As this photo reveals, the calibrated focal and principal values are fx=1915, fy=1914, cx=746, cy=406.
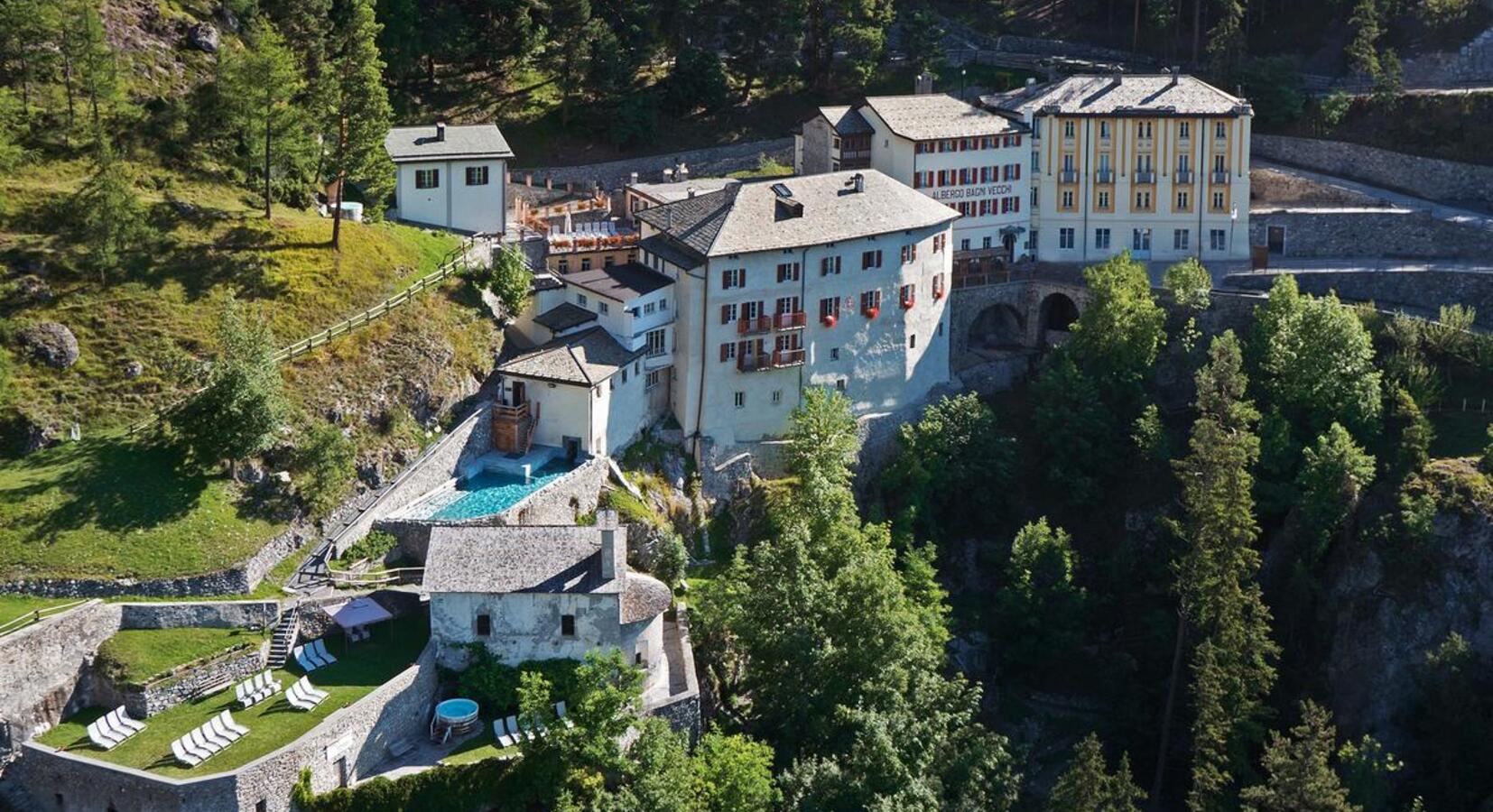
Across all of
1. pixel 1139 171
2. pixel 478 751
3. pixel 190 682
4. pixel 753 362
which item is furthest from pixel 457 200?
pixel 1139 171

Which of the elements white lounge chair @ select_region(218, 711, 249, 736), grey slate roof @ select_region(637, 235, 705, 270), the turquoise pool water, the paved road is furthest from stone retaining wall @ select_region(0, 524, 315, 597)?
the paved road

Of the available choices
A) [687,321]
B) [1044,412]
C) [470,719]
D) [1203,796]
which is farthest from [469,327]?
[1203,796]

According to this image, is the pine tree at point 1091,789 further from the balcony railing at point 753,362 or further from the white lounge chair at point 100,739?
the white lounge chair at point 100,739

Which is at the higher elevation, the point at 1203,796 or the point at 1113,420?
the point at 1113,420

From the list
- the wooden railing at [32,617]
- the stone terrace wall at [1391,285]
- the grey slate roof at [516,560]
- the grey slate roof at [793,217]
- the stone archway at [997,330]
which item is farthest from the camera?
the stone archway at [997,330]

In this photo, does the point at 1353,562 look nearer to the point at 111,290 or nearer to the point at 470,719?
the point at 470,719

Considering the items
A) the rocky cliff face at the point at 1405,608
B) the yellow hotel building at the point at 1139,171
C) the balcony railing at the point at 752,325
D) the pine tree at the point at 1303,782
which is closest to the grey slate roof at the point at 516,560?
the balcony railing at the point at 752,325
